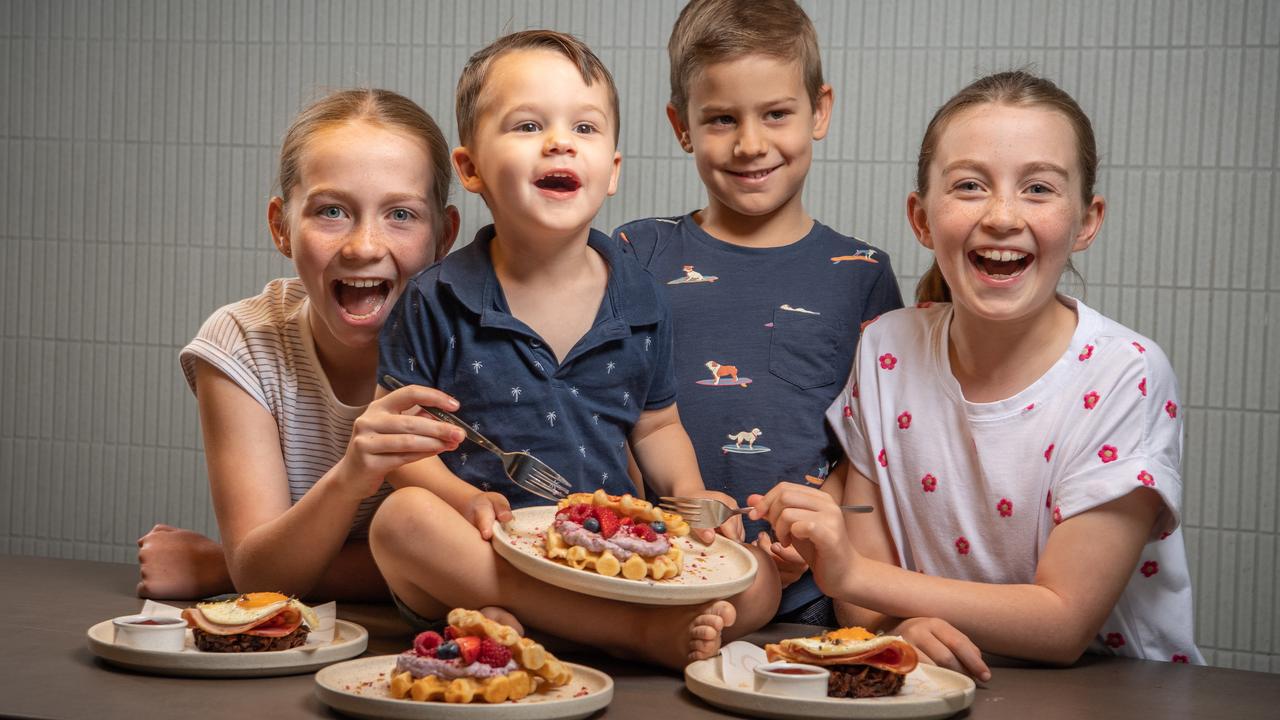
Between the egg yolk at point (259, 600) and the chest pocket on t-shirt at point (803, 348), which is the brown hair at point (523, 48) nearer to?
the chest pocket on t-shirt at point (803, 348)

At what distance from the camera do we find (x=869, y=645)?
1092 mm

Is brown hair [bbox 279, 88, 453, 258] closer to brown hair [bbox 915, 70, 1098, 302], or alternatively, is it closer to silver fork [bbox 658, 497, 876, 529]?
silver fork [bbox 658, 497, 876, 529]

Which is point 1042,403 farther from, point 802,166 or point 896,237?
point 896,237

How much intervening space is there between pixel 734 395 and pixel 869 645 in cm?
54

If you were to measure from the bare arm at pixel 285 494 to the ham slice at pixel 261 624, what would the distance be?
15 cm

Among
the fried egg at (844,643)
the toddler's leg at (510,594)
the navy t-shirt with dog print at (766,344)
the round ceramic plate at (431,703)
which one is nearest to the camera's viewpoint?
the round ceramic plate at (431,703)

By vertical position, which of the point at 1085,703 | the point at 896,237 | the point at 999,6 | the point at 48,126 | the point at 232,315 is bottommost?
the point at 1085,703

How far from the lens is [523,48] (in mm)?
1391

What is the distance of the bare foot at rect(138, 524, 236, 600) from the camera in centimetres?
153

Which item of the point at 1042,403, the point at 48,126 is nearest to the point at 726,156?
the point at 1042,403

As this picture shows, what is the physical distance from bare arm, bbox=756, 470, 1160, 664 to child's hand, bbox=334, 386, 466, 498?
32cm

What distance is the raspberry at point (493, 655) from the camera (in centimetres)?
103

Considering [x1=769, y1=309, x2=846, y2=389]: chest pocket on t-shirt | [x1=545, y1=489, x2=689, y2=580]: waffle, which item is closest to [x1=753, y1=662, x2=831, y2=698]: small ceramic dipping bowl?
[x1=545, y1=489, x2=689, y2=580]: waffle

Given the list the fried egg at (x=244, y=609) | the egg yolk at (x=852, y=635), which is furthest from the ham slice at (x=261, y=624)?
the egg yolk at (x=852, y=635)
